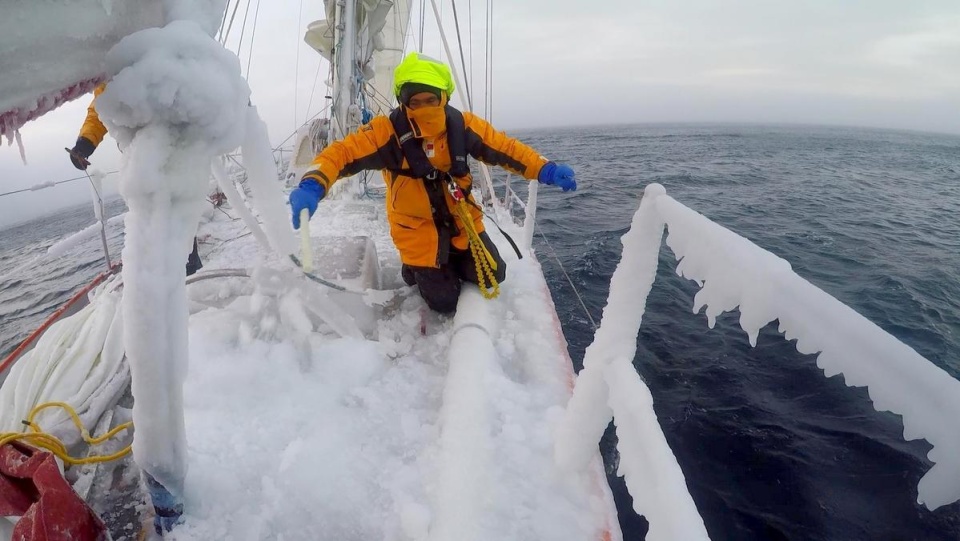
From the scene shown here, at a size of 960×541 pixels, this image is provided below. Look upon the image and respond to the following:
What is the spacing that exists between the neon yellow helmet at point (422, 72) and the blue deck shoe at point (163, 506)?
2.33 m

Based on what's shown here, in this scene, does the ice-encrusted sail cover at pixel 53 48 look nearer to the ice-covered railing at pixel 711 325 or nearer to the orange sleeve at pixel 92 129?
the ice-covered railing at pixel 711 325

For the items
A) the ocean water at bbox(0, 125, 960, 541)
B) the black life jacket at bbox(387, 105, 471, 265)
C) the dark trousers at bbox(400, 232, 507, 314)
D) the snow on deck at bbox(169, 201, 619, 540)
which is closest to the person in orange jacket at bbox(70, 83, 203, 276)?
the ocean water at bbox(0, 125, 960, 541)

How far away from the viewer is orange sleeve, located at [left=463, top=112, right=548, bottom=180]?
317 centimetres

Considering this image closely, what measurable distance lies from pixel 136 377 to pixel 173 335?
135mm

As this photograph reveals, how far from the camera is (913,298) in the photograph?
665 cm

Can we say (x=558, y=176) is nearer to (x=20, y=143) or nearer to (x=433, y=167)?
(x=433, y=167)

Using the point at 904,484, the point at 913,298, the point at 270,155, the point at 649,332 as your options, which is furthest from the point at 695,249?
the point at 913,298

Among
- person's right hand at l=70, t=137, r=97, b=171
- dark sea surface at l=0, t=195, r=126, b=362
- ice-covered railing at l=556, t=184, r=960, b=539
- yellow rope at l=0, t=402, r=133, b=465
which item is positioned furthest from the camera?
dark sea surface at l=0, t=195, r=126, b=362

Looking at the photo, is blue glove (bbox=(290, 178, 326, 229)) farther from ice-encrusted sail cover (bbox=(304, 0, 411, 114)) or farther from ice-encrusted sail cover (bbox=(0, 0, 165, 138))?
ice-encrusted sail cover (bbox=(304, 0, 411, 114))

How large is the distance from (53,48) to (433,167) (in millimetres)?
2376

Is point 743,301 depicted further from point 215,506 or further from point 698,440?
point 698,440

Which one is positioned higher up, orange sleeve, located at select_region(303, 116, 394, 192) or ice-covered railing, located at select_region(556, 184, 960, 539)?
orange sleeve, located at select_region(303, 116, 394, 192)

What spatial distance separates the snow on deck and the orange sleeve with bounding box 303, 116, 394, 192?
2.46ft

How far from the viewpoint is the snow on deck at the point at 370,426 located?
1.55 meters
